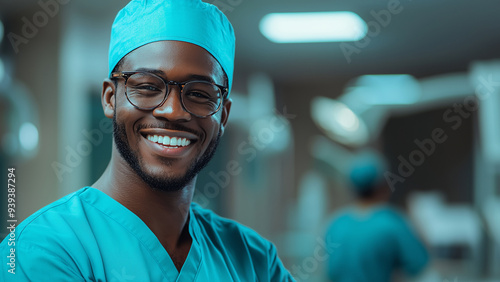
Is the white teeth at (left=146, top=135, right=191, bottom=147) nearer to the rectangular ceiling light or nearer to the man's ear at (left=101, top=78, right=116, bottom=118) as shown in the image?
the man's ear at (left=101, top=78, right=116, bottom=118)

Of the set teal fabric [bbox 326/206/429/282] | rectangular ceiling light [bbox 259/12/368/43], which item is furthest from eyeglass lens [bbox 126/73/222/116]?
rectangular ceiling light [bbox 259/12/368/43]

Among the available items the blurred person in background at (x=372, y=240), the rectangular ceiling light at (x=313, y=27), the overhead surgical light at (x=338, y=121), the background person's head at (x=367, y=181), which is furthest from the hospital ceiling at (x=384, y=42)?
the blurred person in background at (x=372, y=240)

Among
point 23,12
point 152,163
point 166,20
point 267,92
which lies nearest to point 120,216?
point 152,163

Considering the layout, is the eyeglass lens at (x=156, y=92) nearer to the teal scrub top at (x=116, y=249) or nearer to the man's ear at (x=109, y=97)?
the man's ear at (x=109, y=97)

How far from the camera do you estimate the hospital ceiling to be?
2.76 meters

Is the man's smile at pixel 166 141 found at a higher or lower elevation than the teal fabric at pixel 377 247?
higher

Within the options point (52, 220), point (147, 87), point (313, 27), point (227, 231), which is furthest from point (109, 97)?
point (313, 27)

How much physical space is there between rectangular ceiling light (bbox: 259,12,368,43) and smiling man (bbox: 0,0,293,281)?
208 cm

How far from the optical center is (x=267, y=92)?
3.68 m

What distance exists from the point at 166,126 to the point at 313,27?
243 cm

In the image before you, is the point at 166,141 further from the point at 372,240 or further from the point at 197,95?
the point at 372,240

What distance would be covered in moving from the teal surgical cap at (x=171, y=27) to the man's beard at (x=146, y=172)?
12 centimetres

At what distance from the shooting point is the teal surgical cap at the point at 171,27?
0.78 metres

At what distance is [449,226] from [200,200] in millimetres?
2153
